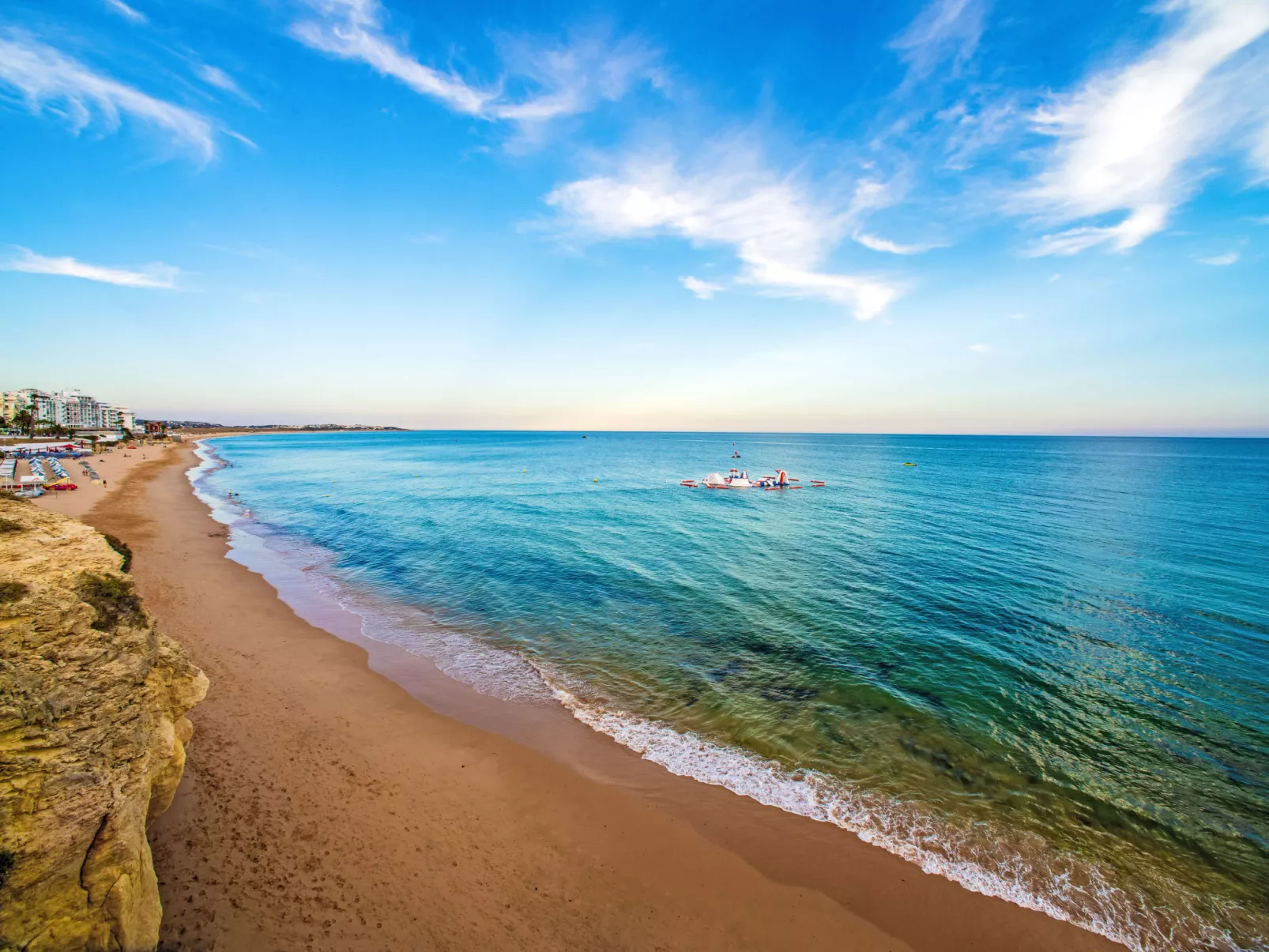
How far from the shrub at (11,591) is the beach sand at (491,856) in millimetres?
4993

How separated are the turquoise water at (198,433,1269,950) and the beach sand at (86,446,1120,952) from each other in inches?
34.3

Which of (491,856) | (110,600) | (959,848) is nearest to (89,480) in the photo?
(110,600)

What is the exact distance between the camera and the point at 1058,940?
734cm

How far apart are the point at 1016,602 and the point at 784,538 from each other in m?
12.8

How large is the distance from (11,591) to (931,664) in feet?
62.0

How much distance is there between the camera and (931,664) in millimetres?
15289

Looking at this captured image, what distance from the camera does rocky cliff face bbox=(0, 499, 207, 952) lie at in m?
4.32

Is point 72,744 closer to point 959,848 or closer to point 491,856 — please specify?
point 491,856

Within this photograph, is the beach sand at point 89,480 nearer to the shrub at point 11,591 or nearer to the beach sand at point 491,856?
the beach sand at point 491,856

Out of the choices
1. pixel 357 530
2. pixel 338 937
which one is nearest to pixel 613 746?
pixel 338 937

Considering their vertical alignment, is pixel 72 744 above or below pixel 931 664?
above

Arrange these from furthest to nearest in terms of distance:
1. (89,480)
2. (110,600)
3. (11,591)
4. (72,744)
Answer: (89,480) < (110,600) < (72,744) < (11,591)

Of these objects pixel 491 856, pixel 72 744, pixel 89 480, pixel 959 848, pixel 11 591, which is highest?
pixel 11 591

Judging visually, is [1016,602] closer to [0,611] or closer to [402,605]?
[402,605]
